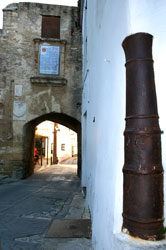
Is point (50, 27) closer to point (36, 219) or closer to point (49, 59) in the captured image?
point (49, 59)

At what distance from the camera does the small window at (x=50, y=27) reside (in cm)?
987

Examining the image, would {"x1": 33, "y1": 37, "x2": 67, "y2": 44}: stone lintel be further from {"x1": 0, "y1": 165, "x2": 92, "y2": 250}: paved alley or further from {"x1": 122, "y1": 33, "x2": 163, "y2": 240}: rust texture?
{"x1": 122, "y1": 33, "x2": 163, "y2": 240}: rust texture

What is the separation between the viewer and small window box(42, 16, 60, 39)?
9867mm

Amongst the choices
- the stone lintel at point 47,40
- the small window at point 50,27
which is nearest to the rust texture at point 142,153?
the stone lintel at point 47,40

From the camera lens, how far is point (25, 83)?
9.59 m

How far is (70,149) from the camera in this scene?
107 feet

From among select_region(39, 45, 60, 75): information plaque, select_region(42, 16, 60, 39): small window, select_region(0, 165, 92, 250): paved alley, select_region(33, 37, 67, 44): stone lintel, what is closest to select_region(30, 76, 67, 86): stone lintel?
select_region(39, 45, 60, 75): information plaque

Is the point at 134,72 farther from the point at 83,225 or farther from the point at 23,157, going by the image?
the point at 23,157

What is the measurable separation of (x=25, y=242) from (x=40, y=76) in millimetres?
7867

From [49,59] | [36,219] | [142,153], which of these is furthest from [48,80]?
[142,153]

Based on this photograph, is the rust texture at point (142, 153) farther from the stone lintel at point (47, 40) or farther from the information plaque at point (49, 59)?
the stone lintel at point (47, 40)

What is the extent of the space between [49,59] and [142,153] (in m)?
9.12

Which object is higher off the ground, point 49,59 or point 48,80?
point 49,59

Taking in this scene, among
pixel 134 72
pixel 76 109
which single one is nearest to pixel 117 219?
pixel 134 72
